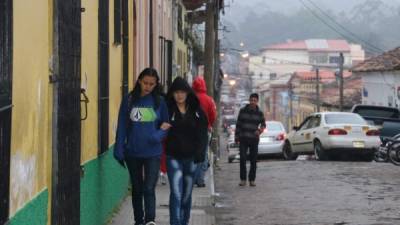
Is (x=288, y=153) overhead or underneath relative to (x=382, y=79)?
underneath

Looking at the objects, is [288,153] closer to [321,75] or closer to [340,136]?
[340,136]

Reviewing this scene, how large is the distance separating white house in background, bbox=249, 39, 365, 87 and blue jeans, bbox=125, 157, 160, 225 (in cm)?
11889

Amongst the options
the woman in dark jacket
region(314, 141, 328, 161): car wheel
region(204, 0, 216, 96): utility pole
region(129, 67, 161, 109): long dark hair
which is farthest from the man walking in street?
region(204, 0, 216, 96): utility pole

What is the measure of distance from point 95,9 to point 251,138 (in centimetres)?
689

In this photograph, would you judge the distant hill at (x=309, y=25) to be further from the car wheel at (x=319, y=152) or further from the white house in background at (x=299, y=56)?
the car wheel at (x=319, y=152)

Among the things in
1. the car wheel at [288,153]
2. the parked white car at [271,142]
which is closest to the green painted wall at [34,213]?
the car wheel at [288,153]

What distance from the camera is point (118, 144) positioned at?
26.7 feet

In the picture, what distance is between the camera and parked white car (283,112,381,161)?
21.6 meters

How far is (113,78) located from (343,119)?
13329mm

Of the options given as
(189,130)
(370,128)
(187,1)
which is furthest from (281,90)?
(189,130)

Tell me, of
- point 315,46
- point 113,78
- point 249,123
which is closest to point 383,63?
point 249,123

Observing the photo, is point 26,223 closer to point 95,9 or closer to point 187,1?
point 95,9

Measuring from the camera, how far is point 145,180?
8.34 m

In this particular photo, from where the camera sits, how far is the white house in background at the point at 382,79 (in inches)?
1547
